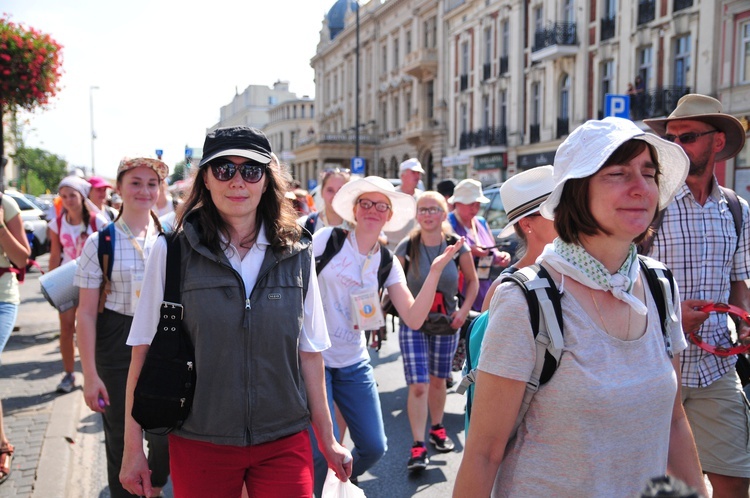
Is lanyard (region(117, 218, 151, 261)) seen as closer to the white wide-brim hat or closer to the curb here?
the white wide-brim hat

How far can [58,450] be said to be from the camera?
4.98 meters

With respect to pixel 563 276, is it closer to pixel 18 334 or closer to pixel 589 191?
pixel 589 191

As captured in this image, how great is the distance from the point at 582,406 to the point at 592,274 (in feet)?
1.26

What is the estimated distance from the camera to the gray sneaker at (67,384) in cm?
651

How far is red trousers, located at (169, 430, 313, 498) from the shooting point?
244 centimetres

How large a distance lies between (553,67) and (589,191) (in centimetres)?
2951

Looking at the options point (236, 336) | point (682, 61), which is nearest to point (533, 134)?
point (682, 61)

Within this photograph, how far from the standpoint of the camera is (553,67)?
29.5m

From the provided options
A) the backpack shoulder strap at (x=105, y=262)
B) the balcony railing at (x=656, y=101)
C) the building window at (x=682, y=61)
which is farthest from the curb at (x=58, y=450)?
the building window at (x=682, y=61)

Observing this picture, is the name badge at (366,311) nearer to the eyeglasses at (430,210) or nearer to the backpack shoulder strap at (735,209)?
the eyeglasses at (430,210)

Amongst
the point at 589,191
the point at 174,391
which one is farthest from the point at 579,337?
the point at 174,391

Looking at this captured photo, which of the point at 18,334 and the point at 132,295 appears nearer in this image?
the point at 132,295

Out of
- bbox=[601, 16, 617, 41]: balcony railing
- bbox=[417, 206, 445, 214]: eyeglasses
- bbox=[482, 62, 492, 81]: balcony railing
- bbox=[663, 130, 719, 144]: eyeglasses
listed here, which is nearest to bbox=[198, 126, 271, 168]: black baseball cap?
bbox=[663, 130, 719, 144]: eyeglasses

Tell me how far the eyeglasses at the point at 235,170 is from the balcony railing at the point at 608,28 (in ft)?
87.7
